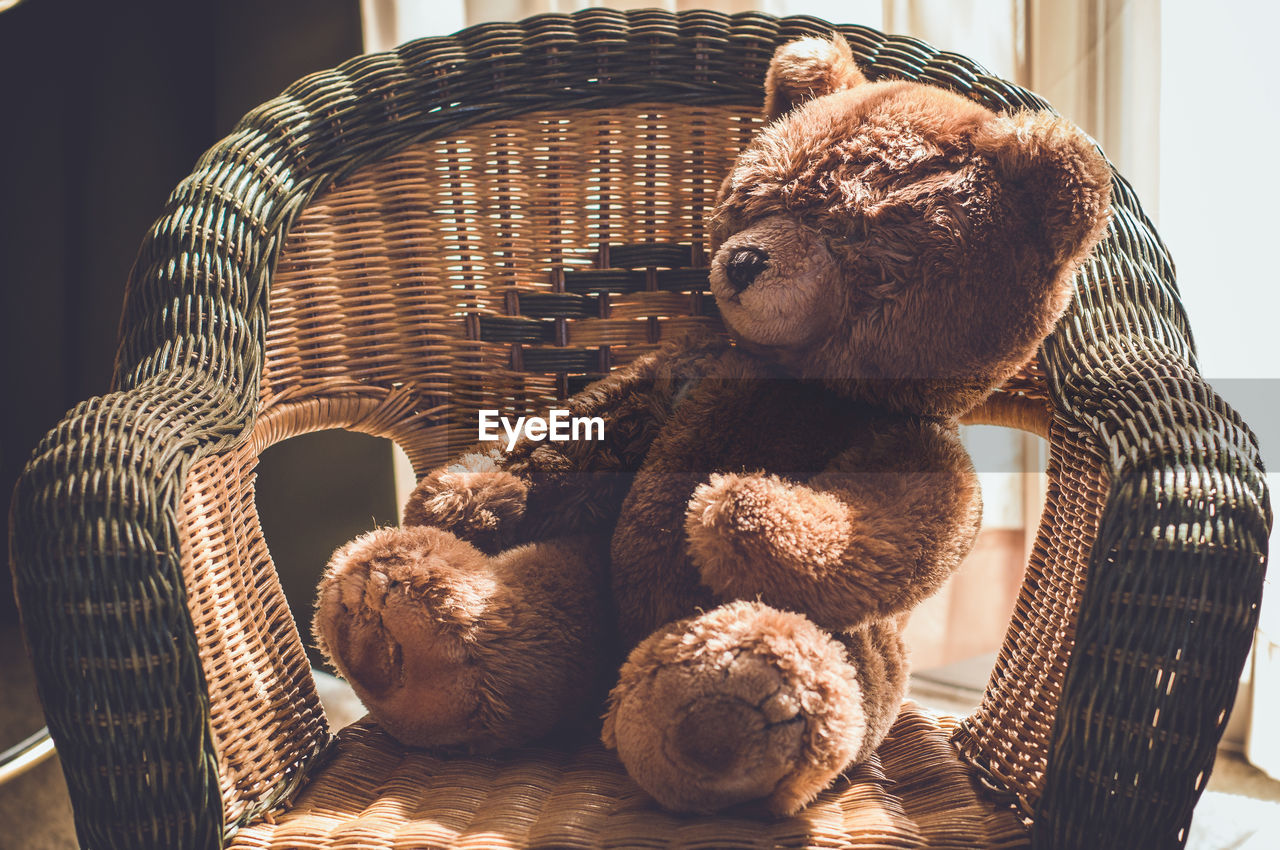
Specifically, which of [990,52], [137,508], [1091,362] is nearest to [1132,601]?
[1091,362]

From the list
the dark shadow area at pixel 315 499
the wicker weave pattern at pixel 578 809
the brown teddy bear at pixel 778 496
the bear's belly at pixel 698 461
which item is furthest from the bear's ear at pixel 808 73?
the dark shadow area at pixel 315 499

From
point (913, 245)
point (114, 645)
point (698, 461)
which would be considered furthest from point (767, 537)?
point (114, 645)

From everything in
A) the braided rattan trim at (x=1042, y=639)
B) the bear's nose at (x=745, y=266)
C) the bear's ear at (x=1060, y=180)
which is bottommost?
the braided rattan trim at (x=1042, y=639)

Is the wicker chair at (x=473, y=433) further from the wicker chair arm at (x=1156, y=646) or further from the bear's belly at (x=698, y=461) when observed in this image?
the bear's belly at (x=698, y=461)

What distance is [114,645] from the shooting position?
59 centimetres

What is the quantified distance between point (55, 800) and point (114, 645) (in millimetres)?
972

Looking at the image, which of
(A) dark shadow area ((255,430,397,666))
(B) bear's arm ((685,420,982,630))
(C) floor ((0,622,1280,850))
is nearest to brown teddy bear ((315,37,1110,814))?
(B) bear's arm ((685,420,982,630))

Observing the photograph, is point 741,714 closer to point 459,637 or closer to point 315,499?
point 459,637

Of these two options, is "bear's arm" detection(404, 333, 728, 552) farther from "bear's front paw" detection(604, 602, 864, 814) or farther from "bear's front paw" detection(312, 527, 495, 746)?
"bear's front paw" detection(604, 602, 864, 814)

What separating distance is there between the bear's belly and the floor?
0.91m

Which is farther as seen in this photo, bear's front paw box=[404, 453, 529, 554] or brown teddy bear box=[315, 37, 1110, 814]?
→ bear's front paw box=[404, 453, 529, 554]

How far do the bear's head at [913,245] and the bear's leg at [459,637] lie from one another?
1.01ft

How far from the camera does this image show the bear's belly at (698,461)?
2.35 feet

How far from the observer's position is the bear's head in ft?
2.11
